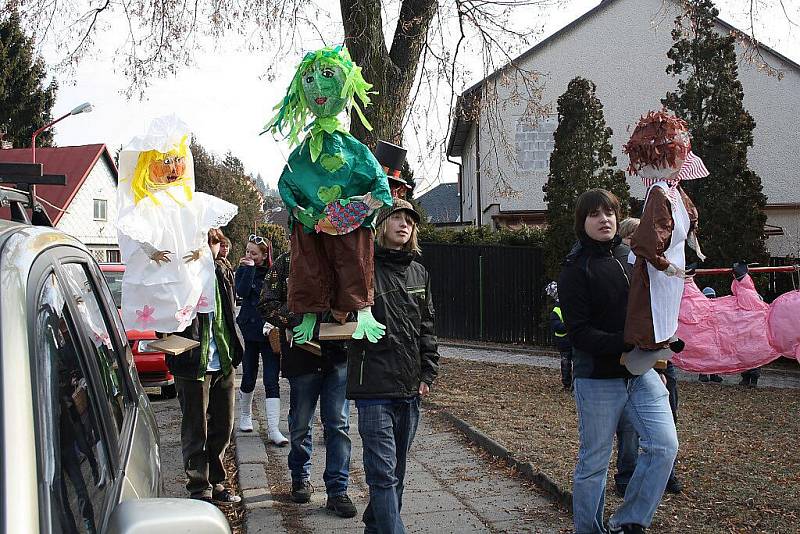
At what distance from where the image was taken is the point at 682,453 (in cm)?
641

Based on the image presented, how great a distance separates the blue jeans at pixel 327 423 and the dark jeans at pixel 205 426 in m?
0.45

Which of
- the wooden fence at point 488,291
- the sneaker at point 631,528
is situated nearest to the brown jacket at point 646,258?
the sneaker at point 631,528

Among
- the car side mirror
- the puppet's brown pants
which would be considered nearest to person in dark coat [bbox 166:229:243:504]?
the puppet's brown pants

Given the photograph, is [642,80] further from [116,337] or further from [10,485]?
[10,485]

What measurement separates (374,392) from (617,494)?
2.22 m

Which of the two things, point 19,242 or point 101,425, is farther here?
point 101,425

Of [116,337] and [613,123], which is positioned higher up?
[613,123]

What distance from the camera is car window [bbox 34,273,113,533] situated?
143 cm

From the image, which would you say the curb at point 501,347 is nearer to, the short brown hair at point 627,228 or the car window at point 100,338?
the short brown hair at point 627,228

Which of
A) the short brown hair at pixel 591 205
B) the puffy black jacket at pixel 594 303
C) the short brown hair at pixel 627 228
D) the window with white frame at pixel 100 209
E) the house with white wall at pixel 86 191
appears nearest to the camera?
the puffy black jacket at pixel 594 303

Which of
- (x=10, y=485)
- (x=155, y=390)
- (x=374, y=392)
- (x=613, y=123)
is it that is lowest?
(x=155, y=390)

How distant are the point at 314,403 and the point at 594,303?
2119 mm

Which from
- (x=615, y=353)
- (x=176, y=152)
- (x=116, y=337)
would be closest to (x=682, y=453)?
(x=615, y=353)

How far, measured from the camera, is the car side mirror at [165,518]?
1521 millimetres
